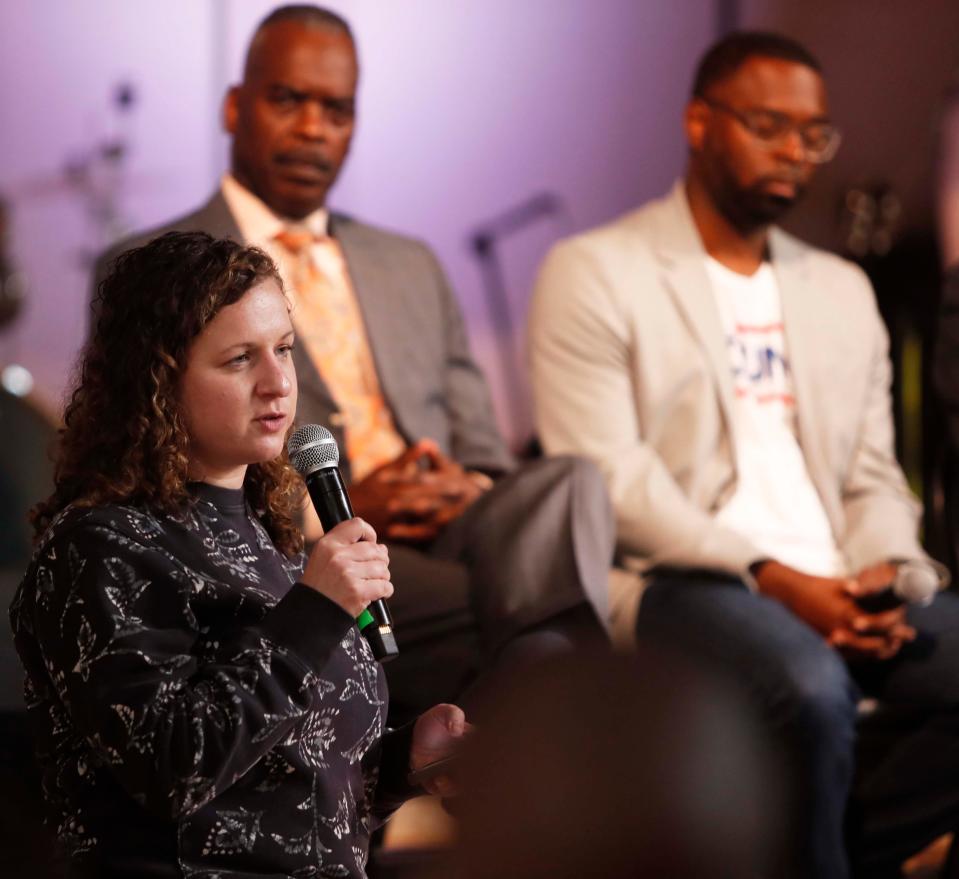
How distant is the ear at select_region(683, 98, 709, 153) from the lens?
2.86m

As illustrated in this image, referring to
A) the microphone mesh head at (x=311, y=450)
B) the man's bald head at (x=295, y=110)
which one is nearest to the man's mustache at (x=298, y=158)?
the man's bald head at (x=295, y=110)

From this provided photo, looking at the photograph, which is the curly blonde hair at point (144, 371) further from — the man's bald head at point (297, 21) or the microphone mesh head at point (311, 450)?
the man's bald head at point (297, 21)

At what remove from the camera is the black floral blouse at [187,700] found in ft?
3.82

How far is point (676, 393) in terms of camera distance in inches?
104

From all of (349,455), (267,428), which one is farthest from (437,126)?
(267,428)

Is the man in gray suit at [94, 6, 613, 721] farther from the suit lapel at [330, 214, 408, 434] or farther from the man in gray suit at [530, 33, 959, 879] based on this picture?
the man in gray suit at [530, 33, 959, 879]

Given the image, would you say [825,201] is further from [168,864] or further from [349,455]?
[168,864]

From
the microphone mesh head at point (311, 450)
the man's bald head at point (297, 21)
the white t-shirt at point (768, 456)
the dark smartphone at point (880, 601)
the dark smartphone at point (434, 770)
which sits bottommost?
the dark smartphone at point (880, 601)

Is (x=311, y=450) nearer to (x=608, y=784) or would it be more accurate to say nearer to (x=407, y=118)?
(x=608, y=784)

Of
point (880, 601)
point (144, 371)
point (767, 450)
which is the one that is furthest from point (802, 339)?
point (144, 371)

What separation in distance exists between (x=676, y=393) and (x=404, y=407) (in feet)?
1.64

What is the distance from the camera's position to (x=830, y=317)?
2.83 meters

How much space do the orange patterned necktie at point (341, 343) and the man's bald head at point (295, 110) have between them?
84mm

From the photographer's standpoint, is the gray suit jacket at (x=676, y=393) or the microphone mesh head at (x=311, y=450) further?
the gray suit jacket at (x=676, y=393)
